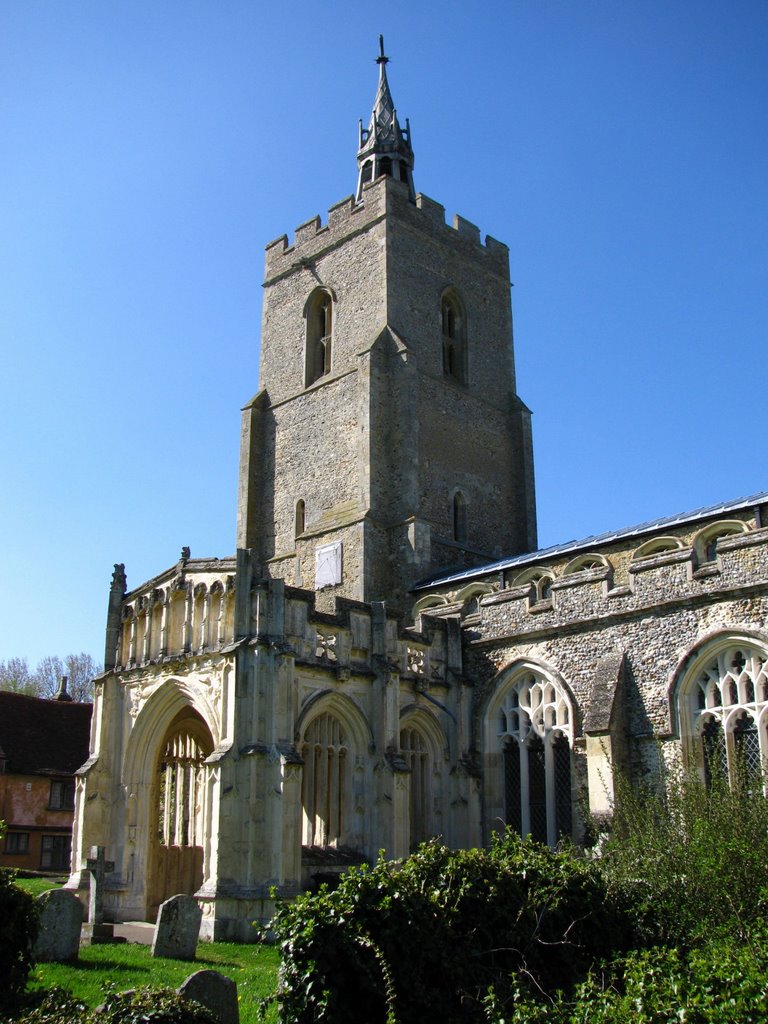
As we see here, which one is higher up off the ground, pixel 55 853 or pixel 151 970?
pixel 55 853

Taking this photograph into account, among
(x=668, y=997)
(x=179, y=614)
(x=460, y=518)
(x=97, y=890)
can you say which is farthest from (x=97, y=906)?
(x=460, y=518)

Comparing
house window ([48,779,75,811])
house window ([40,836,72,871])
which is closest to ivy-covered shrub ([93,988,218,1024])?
house window ([48,779,75,811])

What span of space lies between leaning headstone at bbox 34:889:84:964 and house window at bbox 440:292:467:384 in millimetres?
22634

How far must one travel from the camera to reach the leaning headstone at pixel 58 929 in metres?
12.0

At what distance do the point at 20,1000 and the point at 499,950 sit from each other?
3959 millimetres

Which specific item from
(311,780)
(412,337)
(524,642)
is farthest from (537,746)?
(412,337)

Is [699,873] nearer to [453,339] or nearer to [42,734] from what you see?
[453,339]

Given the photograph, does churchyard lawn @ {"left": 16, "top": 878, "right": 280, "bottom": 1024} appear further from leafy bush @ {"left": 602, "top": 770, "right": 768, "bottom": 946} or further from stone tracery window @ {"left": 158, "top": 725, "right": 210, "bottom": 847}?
stone tracery window @ {"left": 158, "top": 725, "right": 210, "bottom": 847}

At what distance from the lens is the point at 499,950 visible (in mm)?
8859

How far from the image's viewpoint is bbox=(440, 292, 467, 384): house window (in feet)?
108

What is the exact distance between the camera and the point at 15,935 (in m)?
9.38

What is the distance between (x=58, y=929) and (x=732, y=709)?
1041 cm

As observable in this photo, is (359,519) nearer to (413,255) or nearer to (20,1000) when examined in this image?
(413,255)

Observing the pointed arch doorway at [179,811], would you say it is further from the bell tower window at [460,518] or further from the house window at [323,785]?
the bell tower window at [460,518]
